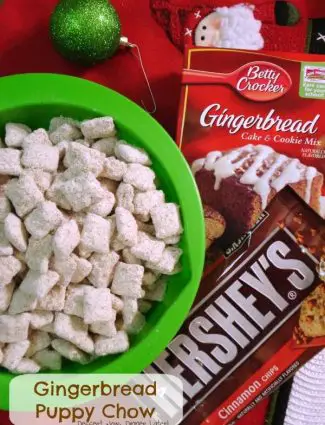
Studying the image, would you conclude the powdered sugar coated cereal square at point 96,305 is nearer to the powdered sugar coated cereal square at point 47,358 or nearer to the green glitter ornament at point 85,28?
the powdered sugar coated cereal square at point 47,358

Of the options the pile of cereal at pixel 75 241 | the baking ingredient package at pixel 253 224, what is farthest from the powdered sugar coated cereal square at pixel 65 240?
Result: the baking ingredient package at pixel 253 224

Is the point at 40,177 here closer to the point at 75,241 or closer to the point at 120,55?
the point at 75,241

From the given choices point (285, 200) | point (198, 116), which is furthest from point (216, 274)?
point (198, 116)

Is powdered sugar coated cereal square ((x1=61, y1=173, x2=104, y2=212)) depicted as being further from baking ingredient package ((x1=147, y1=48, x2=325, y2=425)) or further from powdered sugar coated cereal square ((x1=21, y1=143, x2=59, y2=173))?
baking ingredient package ((x1=147, y1=48, x2=325, y2=425))

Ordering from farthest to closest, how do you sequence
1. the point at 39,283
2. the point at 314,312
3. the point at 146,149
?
the point at 314,312 → the point at 146,149 → the point at 39,283

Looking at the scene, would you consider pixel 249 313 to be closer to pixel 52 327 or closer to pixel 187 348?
pixel 187 348

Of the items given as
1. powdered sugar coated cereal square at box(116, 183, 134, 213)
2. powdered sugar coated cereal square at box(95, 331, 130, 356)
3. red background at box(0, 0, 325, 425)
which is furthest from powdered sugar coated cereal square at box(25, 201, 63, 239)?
red background at box(0, 0, 325, 425)

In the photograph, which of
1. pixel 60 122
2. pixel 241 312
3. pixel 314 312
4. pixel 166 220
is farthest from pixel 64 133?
pixel 314 312
